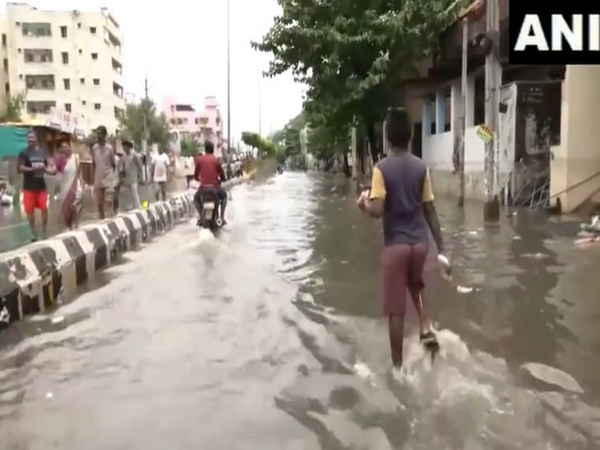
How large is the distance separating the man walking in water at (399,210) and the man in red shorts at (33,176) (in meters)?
8.26

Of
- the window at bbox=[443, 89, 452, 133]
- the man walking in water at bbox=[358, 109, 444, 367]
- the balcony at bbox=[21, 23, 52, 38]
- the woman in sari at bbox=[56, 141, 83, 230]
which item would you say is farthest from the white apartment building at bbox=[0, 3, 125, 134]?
the man walking in water at bbox=[358, 109, 444, 367]

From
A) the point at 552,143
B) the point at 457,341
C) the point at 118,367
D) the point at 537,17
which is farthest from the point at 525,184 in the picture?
the point at 118,367

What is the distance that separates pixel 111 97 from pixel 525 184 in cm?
7854

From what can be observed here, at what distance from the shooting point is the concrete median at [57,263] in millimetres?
7500

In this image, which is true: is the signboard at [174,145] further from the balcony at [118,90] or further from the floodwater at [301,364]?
the floodwater at [301,364]

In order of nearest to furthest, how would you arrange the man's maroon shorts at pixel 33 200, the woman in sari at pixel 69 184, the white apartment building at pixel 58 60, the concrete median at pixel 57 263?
the concrete median at pixel 57 263
the man's maroon shorts at pixel 33 200
the woman in sari at pixel 69 184
the white apartment building at pixel 58 60

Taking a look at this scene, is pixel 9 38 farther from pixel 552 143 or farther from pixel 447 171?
pixel 552 143

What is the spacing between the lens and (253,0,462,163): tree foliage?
28.3 meters

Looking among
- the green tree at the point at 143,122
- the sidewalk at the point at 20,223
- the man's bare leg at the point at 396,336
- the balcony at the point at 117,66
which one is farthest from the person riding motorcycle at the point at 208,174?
the balcony at the point at 117,66

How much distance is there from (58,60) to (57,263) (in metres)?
80.9

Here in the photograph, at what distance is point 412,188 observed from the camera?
18.4 feet

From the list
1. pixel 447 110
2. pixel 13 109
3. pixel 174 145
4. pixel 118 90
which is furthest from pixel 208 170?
pixel 118 90

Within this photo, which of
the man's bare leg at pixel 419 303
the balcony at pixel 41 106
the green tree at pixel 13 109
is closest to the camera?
the man's bare leg at pixel 419 303

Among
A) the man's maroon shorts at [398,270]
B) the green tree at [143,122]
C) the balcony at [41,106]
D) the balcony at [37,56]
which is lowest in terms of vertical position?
the man's maroon shorts at [398,270]
